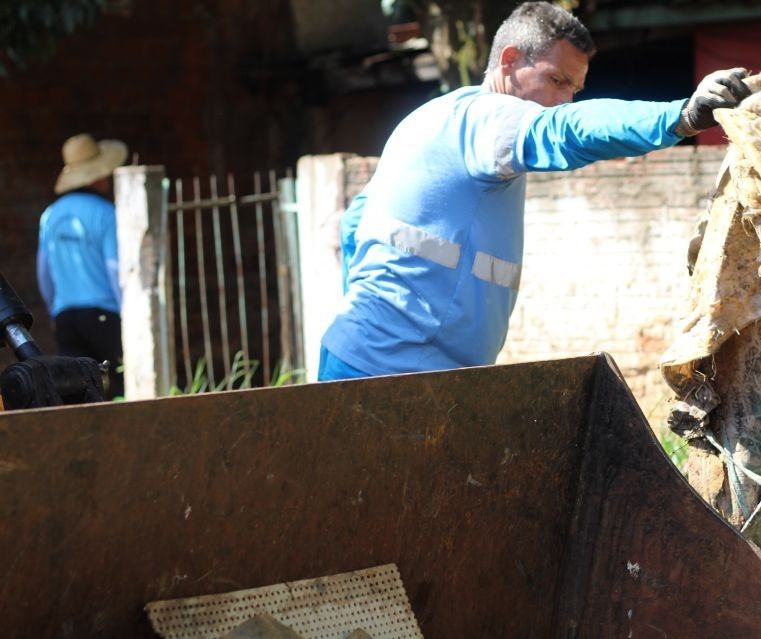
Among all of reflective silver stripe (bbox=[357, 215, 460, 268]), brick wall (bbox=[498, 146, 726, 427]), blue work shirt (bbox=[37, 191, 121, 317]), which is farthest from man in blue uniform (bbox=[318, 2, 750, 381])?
blue work shirt (bbox=[37, 191, 121, 317])

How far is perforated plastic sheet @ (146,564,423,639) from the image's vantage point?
8.84ft

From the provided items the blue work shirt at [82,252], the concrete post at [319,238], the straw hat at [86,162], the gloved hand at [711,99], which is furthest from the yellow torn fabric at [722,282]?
the straw hat at [86,162]

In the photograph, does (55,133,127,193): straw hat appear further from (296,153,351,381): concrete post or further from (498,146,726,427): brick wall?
(498,146,726,427): brick wall

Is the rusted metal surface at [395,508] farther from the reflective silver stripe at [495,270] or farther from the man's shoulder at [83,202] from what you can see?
the man's shoulder at [83,202]

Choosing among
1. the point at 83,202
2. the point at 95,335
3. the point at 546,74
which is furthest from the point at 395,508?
the point at 83,202

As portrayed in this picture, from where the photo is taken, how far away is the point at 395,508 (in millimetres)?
2918

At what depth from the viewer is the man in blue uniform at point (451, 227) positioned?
3.60m

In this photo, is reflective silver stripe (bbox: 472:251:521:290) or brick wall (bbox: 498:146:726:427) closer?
reflective silver stripe (bbox: 472:251:521:290)

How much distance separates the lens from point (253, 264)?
33.8ft

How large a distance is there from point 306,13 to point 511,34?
7.49 metres

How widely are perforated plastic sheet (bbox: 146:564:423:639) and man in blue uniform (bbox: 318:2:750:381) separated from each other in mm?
843

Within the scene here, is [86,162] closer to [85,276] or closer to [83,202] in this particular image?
[83,202]

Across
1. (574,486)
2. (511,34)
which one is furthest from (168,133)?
(574,486)

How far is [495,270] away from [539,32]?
2.18 feet
